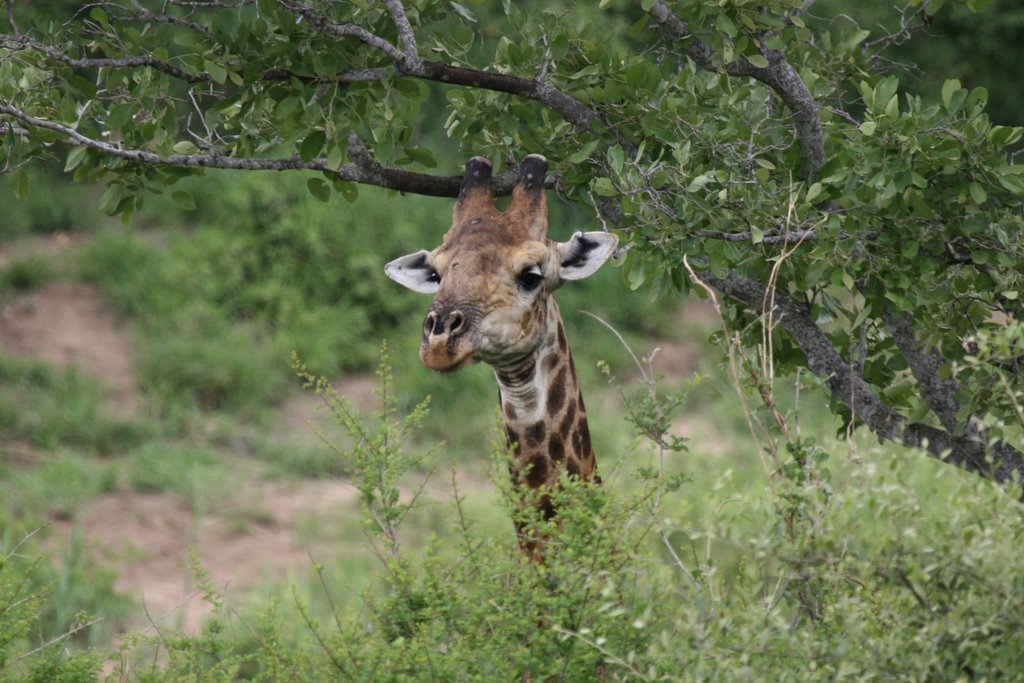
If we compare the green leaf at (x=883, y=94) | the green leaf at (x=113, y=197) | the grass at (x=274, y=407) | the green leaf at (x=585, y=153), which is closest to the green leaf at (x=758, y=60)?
the green leaf at (x=883, y=94)

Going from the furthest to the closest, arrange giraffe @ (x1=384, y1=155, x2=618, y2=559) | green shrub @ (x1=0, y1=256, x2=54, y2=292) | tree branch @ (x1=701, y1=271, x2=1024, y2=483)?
green shrub @ (x1=0, y1=256, x2=54, y2=292)
tree branch @ (x1=701, y1=271, x2=1024, y2=483)
giraffe @ (x1=384, y1=155, x2=618, y2=559)

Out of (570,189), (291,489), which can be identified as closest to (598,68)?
(570,189)

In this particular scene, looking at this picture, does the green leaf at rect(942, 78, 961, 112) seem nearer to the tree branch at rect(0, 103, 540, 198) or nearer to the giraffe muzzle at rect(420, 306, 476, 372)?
the tree branch at rect(0, 103, 540, 198)

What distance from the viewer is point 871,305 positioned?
4.02 metres

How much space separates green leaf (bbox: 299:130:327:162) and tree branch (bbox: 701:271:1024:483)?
46.0 inches

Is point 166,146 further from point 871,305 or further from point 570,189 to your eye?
point 871,305

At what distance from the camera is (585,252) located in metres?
3.88

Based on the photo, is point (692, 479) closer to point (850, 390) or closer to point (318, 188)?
point (850, 390)

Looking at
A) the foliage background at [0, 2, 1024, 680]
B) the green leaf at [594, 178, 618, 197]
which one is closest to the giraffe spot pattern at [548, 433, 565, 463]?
the foliage background at [0, 2, 1024, 680]

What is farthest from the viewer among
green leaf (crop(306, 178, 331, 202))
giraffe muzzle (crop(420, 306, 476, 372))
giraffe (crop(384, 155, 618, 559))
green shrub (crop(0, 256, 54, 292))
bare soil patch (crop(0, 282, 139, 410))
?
green shrub (crop(0, 256, 54, 292))

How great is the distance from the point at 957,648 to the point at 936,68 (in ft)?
25.2

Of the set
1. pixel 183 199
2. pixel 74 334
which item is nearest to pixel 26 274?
pixel 74 334

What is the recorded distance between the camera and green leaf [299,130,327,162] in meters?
3.92

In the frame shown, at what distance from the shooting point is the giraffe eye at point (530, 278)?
3783 millimetres
